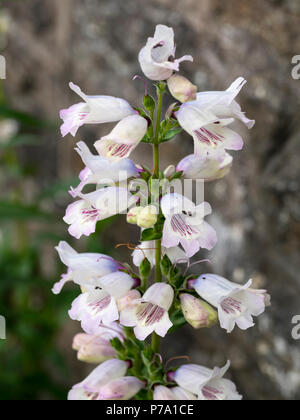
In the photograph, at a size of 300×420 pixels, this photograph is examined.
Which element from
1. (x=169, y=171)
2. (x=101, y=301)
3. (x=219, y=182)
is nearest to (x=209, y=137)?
(x=169, y=171)

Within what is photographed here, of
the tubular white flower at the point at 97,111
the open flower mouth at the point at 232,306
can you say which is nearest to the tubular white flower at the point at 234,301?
the open flower mouth at the point at 232,306

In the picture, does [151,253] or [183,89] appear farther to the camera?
[151,253]

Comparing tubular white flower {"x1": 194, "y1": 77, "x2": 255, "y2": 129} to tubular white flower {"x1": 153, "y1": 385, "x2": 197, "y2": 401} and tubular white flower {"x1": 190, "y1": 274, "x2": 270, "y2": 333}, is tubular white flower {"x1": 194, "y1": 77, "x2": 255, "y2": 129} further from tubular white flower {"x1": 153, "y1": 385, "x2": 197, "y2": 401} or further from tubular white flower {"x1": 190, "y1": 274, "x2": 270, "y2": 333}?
tubular white flower {"x1": 153, "y1": 385, "x2": 197, "y2": 401}

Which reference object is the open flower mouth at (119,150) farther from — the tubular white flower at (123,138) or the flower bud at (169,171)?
the flower bud at (169,171)

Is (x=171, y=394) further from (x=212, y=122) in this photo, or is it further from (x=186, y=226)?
(x=212, y=122)

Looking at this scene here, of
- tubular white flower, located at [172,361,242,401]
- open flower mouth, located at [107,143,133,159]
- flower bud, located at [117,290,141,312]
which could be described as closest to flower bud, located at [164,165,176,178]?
Result: open flower mouth, located at [107,143,133,159]
